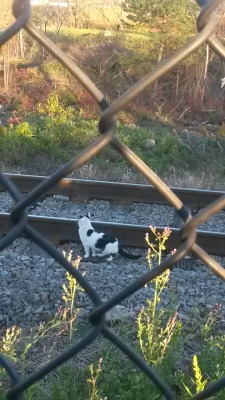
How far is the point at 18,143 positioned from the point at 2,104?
5.52 m

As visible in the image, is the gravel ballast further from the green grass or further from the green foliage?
the green foliage

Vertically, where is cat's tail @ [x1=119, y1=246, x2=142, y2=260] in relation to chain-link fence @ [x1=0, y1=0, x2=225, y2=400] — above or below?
below

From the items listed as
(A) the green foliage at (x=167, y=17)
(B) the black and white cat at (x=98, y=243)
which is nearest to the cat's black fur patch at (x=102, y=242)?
(B) the black and white cat at (x=98, y=243)

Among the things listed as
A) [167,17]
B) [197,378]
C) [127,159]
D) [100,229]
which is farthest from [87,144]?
[127,159]

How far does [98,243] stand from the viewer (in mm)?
6066

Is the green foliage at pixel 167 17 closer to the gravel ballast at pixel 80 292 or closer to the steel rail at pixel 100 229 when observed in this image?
the steel rail at pixel 100 229

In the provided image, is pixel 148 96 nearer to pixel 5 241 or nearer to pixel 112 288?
pixel 112 288

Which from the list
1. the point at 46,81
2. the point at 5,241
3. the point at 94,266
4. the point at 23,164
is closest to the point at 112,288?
the point at 94,266

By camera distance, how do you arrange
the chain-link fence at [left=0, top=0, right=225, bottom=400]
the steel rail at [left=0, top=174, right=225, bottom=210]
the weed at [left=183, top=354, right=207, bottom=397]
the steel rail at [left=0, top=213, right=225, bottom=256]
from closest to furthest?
the chain-link fence at [left=0, top=0, right=225, bottom=400]
the weed at [left=183, top=354, right=207, bottom=397]
the steel rail at [left=0, top=213, right=225, bottom=256]
the steel rail at [left=0, top=174, right=225, bottom=210]

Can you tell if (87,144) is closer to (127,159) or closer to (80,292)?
(80,292)

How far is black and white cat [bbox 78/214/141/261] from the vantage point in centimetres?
609

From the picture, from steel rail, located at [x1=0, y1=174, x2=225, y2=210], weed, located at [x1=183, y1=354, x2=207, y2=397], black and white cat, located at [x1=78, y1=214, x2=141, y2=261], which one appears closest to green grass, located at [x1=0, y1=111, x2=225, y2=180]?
steel rail, located at [x1=0, y1=174, x2=225, y2=210]

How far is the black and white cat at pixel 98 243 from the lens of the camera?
6094 millimetres

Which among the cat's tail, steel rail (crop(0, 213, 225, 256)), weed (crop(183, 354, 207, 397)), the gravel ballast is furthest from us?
steel rail (crop(0, 213, 225, 256))
